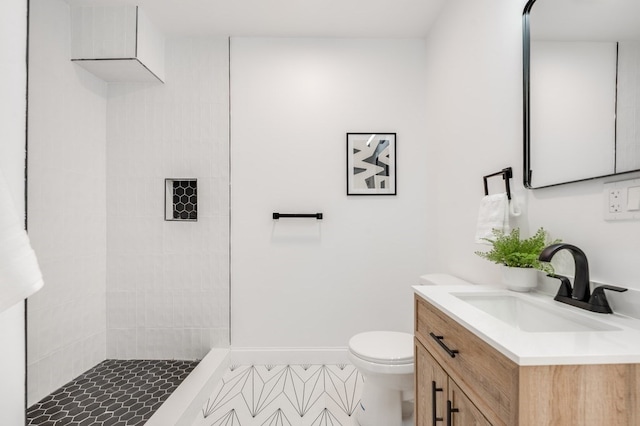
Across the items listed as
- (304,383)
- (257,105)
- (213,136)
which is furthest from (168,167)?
(304,383)

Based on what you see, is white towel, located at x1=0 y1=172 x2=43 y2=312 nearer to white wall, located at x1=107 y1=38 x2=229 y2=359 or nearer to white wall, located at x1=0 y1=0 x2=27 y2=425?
white wall, located at x1=0 y1=0 x2=27 y2=425

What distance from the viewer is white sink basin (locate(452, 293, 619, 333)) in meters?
0.90

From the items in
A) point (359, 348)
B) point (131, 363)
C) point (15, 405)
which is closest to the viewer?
point (15, 405)

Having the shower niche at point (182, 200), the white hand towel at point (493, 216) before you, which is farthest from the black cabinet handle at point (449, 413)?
the shower niche at point (182, 200)

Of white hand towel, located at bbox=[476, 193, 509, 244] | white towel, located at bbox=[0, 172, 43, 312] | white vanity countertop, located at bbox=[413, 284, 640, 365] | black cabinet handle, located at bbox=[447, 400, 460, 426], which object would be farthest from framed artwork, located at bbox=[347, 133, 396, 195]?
white towel, located at bbox=[0, 172, 43, 312]

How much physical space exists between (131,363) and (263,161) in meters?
1.75

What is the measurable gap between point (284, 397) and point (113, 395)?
3.30 feet

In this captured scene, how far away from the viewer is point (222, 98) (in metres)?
2.34

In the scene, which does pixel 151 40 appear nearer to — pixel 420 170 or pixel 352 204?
pixel 352 204

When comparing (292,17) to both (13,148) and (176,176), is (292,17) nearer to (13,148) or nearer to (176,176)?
(176,176)

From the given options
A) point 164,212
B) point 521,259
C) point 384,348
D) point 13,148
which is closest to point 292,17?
point 164,212

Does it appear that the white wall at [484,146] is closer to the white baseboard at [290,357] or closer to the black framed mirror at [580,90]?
the black framed mirror at [580,90]

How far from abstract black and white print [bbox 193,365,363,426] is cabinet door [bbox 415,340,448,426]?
0.60 meters

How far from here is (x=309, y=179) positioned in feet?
7.72
